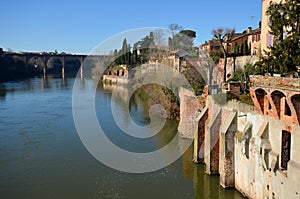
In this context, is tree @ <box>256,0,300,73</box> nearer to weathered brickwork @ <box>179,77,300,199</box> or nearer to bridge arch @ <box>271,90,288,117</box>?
weathered brickwork @ <box>179,77,300,199</box>

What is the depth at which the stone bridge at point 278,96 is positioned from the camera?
29.9 feet

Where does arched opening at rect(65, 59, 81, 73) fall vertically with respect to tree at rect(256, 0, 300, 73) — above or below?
above

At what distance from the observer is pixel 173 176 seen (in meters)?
15.4

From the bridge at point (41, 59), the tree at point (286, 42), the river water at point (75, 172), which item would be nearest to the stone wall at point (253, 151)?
the river water at point (75, 172)

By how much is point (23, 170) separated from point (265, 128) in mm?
12045

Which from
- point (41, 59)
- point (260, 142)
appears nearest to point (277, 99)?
point (260, 142)

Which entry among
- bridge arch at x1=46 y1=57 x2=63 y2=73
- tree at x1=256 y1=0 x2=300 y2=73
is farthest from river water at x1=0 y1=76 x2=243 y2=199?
bridge arch at x1=46 y1=57 x2=63 y2=73

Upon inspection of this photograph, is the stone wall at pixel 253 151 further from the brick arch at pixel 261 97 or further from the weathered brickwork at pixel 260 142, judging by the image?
the brick arch at pixel 261 97

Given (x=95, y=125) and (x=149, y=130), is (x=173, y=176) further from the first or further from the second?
(x=95, y=125)

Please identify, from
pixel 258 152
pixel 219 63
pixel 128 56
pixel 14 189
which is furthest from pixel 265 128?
pixel 128 56

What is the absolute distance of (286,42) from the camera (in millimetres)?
11984

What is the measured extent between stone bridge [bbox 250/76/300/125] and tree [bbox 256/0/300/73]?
176 centimetres

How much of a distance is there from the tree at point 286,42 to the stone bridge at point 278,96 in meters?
1.76

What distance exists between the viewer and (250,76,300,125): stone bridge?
9125mm
